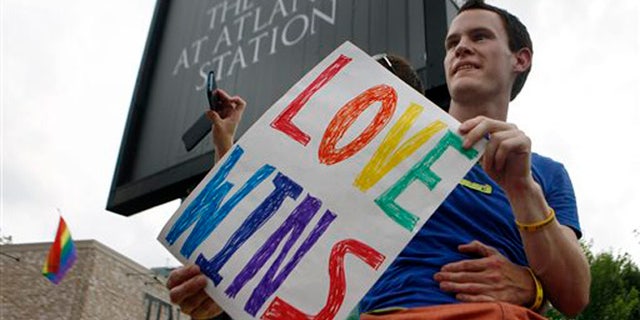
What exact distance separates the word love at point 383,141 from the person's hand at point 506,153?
4 centimetres

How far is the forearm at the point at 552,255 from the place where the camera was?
0.95 meters

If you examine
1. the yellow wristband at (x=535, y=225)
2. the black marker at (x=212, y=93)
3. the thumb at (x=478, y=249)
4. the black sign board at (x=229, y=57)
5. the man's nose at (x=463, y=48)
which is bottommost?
the thumb at (x=478, y=249)

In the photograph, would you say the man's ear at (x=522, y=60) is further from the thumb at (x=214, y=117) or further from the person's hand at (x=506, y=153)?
the thumb at (x=214, y=117)

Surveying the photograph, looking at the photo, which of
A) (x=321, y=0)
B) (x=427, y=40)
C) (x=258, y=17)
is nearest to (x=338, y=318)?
(x=427, y=40)

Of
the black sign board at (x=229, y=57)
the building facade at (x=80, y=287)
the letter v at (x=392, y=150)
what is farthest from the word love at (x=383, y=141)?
the building facade at (x=80, y=287)

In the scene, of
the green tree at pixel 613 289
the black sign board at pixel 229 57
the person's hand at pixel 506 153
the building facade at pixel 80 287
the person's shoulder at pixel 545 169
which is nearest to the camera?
the person's hand at pixel 506 153

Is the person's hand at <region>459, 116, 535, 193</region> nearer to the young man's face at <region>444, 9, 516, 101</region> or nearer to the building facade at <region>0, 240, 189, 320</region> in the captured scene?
the young man's face at <region>444, 9, 516, 101</region>

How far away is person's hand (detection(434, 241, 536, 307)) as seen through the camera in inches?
37.6

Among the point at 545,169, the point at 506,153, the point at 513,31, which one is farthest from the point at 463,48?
the point at 506,153

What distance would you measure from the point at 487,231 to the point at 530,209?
0.13m

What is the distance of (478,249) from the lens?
1007 mm

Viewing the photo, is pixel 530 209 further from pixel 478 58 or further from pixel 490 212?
pixel 478 58

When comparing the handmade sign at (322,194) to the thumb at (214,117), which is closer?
the handmade sign at (322,194)

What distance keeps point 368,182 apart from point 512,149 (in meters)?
0.22
